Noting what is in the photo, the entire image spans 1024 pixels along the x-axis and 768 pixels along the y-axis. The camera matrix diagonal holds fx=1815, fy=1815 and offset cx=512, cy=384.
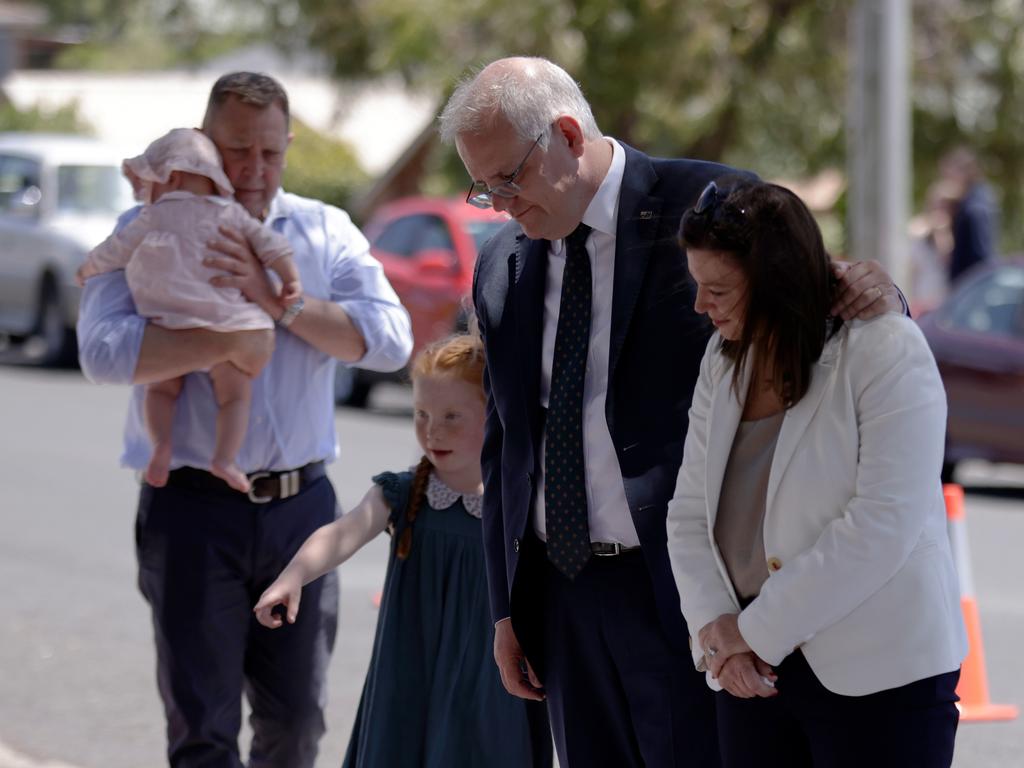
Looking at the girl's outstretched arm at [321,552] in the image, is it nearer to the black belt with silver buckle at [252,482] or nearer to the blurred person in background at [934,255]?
the black belt with silver buckle at [252,482]

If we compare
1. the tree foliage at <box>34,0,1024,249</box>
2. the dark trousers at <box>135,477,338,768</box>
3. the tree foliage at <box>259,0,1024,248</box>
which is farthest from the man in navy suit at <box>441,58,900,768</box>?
the tree foliage at <box>34,0,1024,249</box>

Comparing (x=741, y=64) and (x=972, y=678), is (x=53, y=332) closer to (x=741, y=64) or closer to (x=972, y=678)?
(x=741, y=64)

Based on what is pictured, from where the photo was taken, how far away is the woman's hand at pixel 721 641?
3037 mm

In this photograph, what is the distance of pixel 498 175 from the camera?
3492mm

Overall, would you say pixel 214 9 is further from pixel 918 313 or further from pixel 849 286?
pixel 849 286

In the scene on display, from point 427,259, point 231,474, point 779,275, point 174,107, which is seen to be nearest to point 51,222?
point 427,259

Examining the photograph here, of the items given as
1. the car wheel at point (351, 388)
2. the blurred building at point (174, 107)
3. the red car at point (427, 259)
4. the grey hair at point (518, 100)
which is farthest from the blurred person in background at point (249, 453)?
the blurred building at point (174, 107)

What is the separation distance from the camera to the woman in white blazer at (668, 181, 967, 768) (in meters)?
2.94

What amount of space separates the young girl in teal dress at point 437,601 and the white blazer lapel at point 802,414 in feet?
4.09

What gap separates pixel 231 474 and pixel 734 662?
1.63 m

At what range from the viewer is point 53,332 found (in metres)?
19.0

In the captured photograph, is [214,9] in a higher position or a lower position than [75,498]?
higher

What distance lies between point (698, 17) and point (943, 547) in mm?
16850

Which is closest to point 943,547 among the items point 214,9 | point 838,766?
point 838,766
